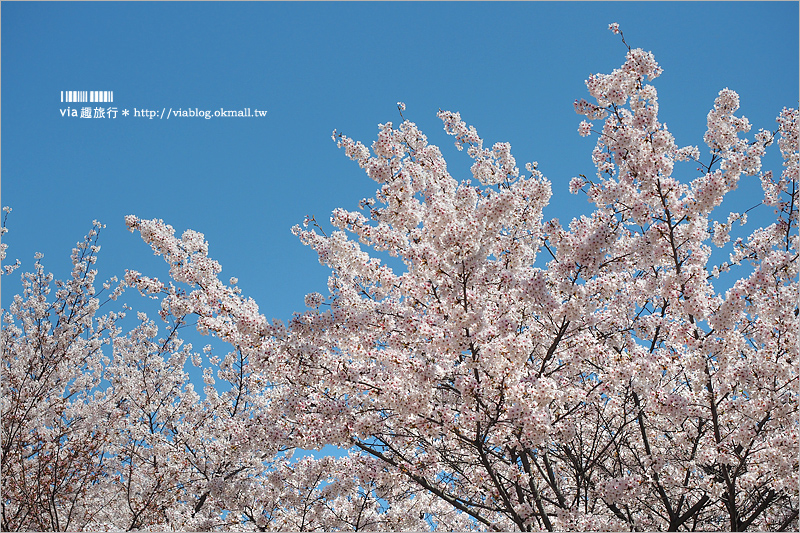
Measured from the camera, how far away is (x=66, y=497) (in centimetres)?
970

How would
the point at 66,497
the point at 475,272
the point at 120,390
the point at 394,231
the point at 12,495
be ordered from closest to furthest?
the point at 475,272, the point at 394,231, the point at 12,495, the point at 66,497, the point at 120,390

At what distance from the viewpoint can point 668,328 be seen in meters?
6.67

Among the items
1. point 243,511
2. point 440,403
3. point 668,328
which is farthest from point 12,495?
point 668,328

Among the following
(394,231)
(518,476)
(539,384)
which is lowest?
(518,476)

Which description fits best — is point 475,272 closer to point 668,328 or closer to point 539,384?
point 539,384

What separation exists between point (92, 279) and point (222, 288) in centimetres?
583

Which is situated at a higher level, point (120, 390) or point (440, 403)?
point (120, 390)

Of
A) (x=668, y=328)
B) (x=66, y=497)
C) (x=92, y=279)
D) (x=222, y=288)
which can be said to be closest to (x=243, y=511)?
(x=66, y=497)

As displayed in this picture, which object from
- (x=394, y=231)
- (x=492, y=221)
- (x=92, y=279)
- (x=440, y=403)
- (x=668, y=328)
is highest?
(x=92, y=279)

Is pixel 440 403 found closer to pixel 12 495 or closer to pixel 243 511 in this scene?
pixel 243 511

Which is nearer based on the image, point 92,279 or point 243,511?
Result: point 243,511

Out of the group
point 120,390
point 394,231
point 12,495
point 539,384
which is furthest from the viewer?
A: point 120,390

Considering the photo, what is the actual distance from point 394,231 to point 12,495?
24.1ft

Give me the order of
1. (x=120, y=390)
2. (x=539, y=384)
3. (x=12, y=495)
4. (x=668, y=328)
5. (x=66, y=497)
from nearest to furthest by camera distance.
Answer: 1. (x=539, y=384)
2. (x=668, y=328)
3. (x=12, y=495)
4. (x=66, y=497)
5. (x=120, y=390)
